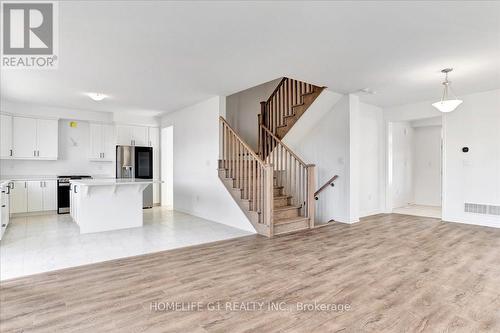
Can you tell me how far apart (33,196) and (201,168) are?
403 centimetres

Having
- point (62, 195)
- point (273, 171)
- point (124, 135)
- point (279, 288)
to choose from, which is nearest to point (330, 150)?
point (273, 171)

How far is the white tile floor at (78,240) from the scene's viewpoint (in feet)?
10.9

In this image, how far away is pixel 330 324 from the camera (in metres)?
2.04

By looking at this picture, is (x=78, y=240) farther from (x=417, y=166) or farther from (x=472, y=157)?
(x=417, y=166)

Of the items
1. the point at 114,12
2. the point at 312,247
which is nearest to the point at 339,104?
the point at 312,247

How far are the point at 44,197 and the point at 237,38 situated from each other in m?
6.32

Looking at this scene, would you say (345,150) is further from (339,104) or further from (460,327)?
(460,327)

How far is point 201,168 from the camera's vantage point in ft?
20.6

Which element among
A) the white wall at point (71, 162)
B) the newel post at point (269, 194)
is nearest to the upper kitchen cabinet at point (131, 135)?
the white wall at point (71, 162)

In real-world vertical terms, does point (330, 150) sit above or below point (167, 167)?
above

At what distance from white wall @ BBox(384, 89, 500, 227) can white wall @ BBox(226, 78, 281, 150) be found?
4.00 m

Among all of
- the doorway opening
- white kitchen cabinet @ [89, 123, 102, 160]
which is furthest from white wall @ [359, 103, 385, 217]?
white kitchen cabinet @ [89, 123, 102, 160]

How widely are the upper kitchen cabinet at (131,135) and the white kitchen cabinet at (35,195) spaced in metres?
2.15

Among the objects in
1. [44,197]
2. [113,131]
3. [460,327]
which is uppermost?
[113,131]
